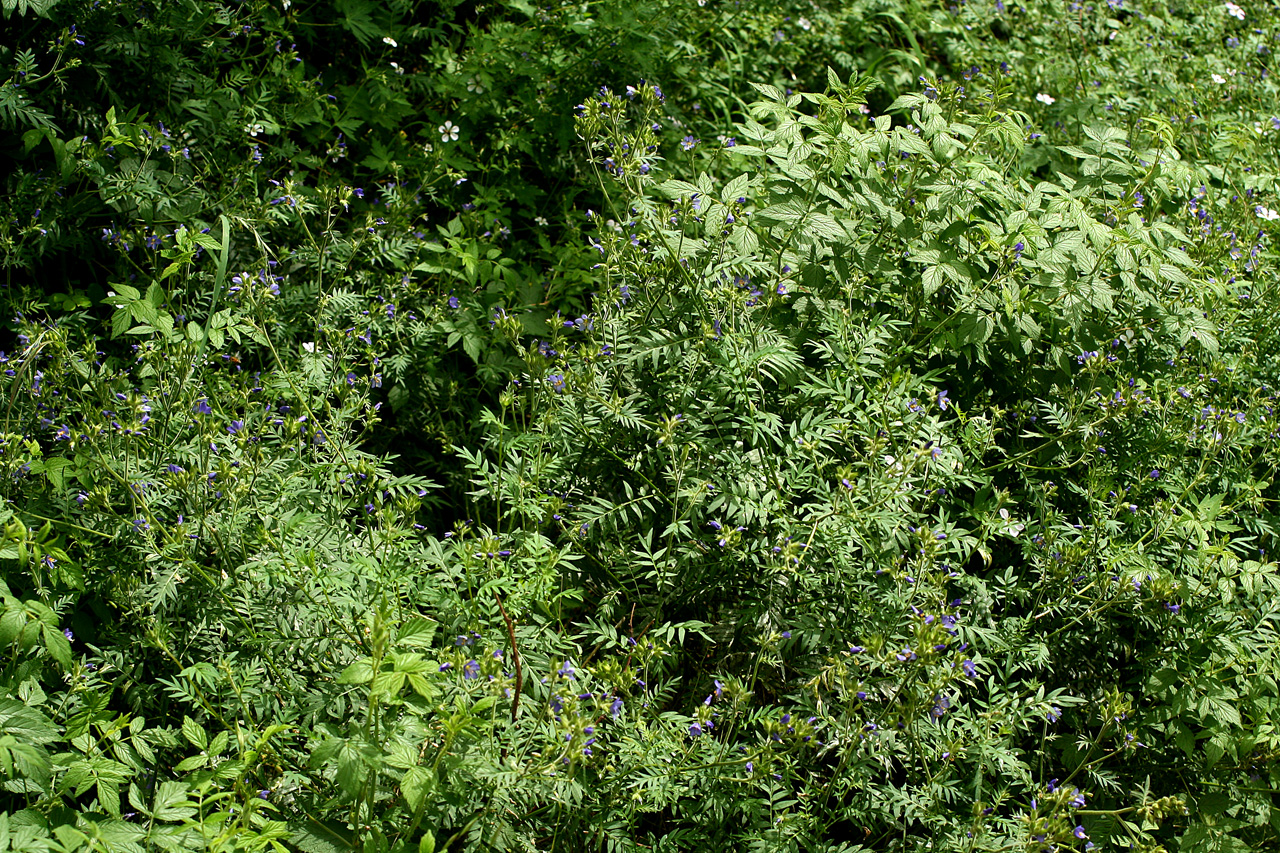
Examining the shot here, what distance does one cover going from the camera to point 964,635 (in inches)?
101

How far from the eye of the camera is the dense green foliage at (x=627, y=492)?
6.95ft

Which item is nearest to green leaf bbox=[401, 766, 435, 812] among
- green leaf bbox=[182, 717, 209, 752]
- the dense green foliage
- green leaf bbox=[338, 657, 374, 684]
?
the dense green foliage

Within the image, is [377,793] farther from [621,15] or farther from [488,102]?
[621,15]

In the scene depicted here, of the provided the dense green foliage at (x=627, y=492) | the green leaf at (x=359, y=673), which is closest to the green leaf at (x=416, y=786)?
the dense green foliage at (x=627, y=492)

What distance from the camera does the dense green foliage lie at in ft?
6.95

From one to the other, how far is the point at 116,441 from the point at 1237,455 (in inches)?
131

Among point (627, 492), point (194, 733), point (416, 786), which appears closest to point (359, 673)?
point (416, 786)

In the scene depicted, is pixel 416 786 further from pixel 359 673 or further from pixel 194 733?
pixel 194 733

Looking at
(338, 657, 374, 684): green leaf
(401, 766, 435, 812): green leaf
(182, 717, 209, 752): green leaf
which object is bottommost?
(182, 717, 209, 752): green leaf

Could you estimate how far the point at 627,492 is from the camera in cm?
253

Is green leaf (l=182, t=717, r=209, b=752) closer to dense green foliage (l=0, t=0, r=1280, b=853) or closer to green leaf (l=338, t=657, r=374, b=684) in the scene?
dense green foliage (l=0, t=0, r=1280, b=853)

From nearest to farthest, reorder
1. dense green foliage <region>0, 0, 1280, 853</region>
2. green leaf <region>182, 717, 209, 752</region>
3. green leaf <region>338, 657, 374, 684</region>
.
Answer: green leaf <region>338, 657, 374, 684</region>, green leaf <region>182, 717, 209, 752</region>, dense green foliage <region>0, 0, 1280, 853</region>

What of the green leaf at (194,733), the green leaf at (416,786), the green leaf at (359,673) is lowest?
the green leaf at (194,733)

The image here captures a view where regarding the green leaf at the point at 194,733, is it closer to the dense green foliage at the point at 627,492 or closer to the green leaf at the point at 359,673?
the dense green foliage at the point at 627,492
